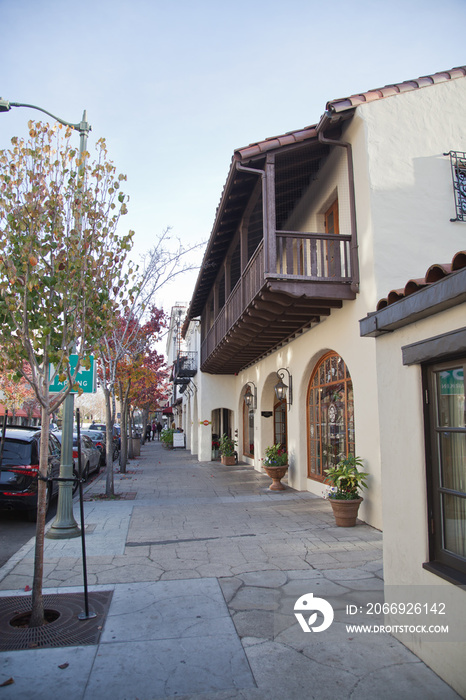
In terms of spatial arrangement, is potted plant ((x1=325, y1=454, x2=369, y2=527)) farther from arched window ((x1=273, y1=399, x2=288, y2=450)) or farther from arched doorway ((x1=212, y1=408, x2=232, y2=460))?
arched doorway ((x1=212, y1=408, x2=232, y2=460))

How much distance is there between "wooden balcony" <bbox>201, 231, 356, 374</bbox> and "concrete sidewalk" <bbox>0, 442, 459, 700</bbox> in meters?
3.65

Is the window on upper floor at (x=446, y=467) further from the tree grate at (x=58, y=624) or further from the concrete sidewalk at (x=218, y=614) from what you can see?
the tree grate at (x=58, y=624)

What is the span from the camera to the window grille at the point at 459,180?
8508 mm

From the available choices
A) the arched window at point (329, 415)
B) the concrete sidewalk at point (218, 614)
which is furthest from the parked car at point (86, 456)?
the arched window at point (329, 415)

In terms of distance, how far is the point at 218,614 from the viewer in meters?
4.27

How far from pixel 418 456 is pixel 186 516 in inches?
232

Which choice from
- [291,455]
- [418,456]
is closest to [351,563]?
[418,456]

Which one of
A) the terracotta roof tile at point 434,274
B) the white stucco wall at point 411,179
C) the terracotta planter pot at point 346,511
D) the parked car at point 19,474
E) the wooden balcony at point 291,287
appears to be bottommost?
the terracotta planter pot at point 346,511

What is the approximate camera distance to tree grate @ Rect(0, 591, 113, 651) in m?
3.78

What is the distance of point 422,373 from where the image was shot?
141 inches

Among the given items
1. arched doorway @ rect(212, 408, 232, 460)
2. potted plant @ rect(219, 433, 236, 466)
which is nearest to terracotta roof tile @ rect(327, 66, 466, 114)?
potted plant @ rect(219, 433, 236, 466)

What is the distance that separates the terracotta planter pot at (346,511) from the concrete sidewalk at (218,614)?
16 centimetres

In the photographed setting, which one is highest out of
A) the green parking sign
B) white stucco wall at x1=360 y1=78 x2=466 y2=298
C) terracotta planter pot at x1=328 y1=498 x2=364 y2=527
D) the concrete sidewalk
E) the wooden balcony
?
white stucco wall at x1=360 y1=78 x2=466 y2=298

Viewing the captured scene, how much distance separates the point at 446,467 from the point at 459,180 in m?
6.84
